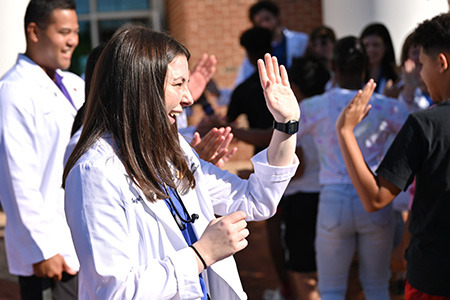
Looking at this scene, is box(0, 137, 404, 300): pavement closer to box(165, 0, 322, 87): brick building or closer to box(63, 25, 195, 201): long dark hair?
box(165, 0, 322, 87): brick building

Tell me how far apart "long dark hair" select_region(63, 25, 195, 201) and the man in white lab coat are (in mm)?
1272

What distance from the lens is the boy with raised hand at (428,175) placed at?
2678 mm

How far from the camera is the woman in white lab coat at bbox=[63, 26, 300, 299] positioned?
6.15ft

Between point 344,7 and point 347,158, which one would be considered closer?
point 347,158

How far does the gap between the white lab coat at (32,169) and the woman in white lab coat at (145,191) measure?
49.2 inches

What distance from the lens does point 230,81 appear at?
11047mm

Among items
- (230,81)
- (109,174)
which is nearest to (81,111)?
(109,174)

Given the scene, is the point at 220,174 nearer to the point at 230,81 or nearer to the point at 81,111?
the point at 81,111

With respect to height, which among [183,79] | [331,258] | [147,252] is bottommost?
[331,258]

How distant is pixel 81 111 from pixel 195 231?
3.61 feet

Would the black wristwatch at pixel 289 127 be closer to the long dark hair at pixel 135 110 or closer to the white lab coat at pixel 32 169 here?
the long dark hair at pixel 135 110

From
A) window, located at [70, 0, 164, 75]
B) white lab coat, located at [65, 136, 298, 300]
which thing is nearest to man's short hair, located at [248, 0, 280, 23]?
white lab coat, located at [65, 136, 298, 300]

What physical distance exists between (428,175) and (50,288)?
79.7 inches

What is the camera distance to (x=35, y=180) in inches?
129
